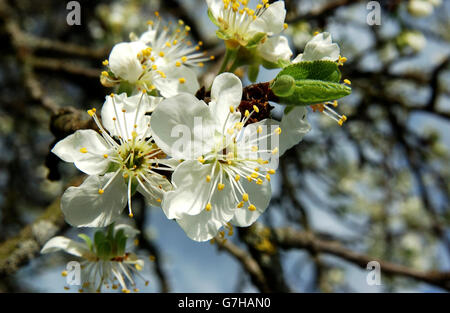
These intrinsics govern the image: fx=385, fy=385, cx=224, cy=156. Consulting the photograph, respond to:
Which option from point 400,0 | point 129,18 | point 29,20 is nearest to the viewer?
point 400,0

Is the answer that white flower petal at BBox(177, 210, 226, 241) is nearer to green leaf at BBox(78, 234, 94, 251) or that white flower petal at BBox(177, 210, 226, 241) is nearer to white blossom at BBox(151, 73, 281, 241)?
white blossom at BBox(151, 73, 281, 241)

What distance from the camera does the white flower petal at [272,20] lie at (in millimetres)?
948

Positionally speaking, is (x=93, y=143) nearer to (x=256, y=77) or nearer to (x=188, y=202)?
(x=188, y=202)

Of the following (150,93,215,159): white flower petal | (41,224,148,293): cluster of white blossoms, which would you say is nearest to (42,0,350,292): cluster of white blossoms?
(150,93,215,159): white flower petal

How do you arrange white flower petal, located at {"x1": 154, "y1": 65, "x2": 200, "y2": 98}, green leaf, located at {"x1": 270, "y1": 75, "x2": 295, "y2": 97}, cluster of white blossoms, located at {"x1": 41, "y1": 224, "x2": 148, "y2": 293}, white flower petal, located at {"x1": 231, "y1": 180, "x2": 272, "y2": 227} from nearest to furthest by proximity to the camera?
Result: green leaf, located at {"x1": 270, "y1": 75, "x2": 295, "y2": 97}, white flower petal, located at {"x1": 231, "y1": 180, "x2": 272, "y2": 227}, white flower petal, located at {"x1": 154, "y1": 65, "x2": 200, "y2": 98}, cluster of white blossoms, located at {"x1": 41, "y1": 224, "x2": 148, "y2": 293}

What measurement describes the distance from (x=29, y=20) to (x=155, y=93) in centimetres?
363

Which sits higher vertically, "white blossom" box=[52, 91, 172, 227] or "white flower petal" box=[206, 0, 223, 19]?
"white flower petal" box=[206, 0, 223, 19]

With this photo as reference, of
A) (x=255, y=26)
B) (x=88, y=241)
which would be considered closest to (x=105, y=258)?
(x=88, y=241)

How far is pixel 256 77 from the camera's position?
1.05 m

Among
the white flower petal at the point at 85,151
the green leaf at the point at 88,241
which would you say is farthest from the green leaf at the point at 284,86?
the green leaf at the point at 88,241

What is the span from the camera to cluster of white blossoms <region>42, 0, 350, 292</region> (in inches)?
32.5

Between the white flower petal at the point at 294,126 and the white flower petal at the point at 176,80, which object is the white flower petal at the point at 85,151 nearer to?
the white flower petal at the point at 176,80
